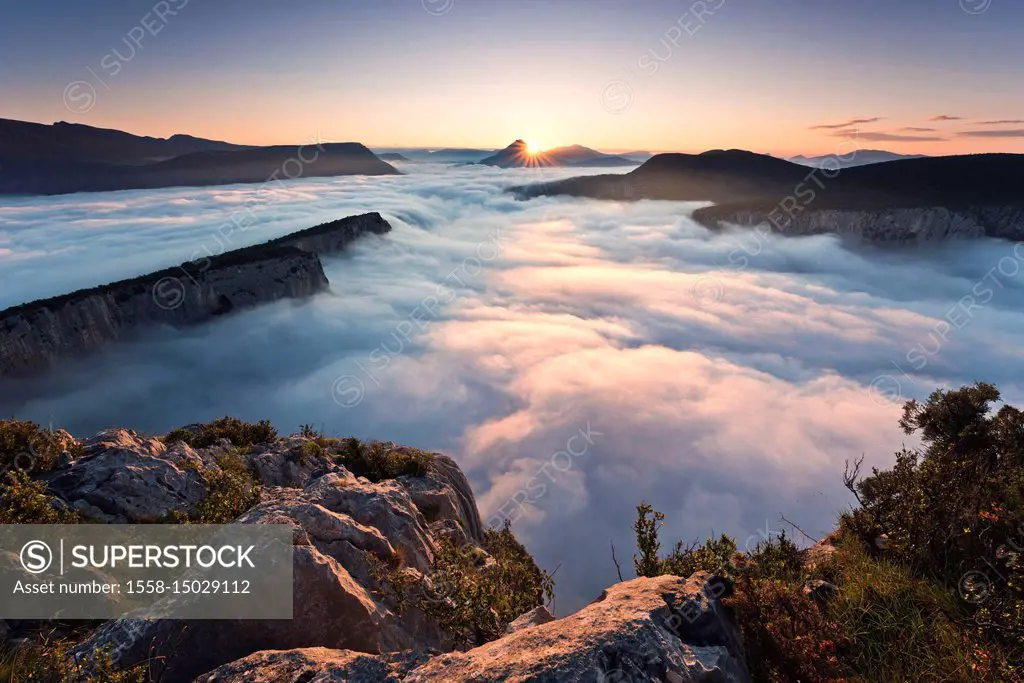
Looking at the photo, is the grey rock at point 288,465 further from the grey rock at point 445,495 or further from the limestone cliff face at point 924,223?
the limestone cliff face at point 924,223

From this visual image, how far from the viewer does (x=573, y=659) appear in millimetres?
4543

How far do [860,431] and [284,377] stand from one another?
13414 cm

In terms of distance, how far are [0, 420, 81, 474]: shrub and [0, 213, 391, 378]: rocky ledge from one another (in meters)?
73.5

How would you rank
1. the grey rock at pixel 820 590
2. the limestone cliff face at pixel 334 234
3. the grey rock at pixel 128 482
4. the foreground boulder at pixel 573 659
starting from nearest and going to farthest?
the foreground boulder at pixel 573 659, the grey rock at pixel 820 590, the grey rock at pixel 128 482, the limestone cliff face at pixel 334 234

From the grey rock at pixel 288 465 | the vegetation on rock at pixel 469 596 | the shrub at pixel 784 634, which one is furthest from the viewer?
the grey rock at pixel 288 465

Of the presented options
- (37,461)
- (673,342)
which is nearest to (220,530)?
(37,461)

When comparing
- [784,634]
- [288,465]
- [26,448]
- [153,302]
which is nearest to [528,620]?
[784,634]

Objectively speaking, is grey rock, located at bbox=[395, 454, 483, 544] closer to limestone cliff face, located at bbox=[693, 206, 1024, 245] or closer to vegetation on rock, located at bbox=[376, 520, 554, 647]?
vegetation on rock, located at bbox=[376, 520, 554, 647]

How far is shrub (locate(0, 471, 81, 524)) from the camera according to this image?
840 cm

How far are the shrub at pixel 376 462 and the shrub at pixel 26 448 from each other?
25.6 feet

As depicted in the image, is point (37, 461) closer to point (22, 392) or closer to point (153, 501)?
point (153, 501)

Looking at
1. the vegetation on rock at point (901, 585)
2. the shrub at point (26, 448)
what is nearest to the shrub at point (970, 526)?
the vegetation on rock at point (901, 585)

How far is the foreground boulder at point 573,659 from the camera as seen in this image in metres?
4.56

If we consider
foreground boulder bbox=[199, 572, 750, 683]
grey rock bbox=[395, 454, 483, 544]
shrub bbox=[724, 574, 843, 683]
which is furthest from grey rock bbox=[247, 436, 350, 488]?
shrub bbox=[724, 574, 843, 683]
